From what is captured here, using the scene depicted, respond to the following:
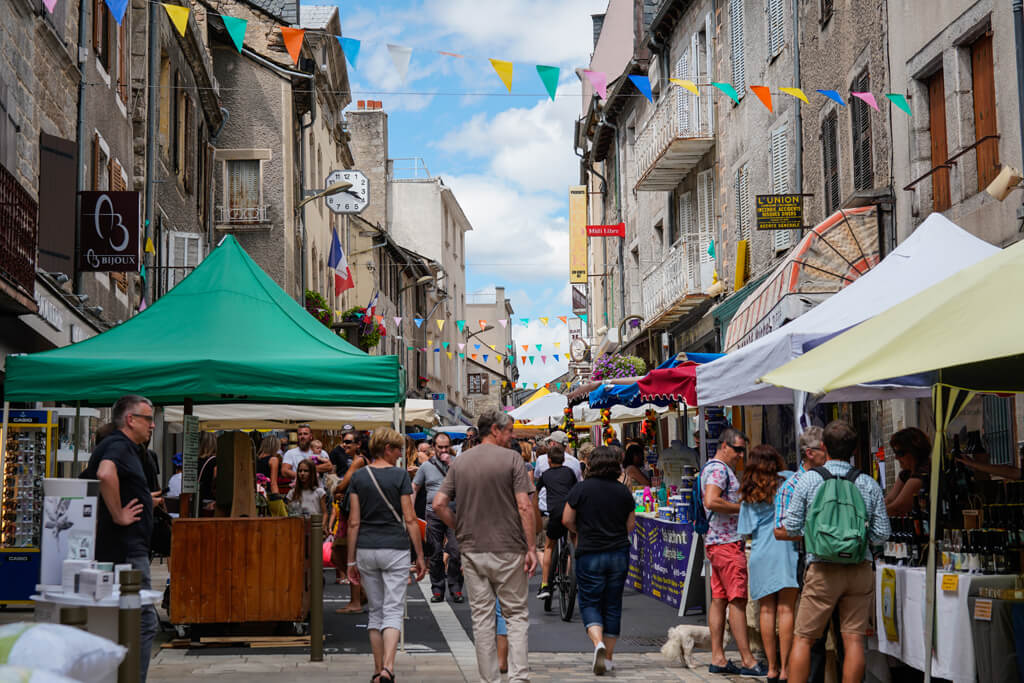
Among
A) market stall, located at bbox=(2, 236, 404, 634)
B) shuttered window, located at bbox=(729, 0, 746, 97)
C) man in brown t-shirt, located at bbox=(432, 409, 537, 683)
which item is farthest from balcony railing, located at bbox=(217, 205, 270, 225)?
man in brown t-shirt, located at bbox=(432, 409, 537, 683)

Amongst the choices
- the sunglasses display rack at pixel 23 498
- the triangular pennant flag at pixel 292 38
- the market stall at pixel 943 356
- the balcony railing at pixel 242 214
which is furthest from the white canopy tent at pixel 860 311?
the balcony railing at pixel 242 214

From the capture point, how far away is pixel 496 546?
8.55 metres

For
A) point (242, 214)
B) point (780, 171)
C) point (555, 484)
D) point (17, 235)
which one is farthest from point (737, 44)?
point (242, 214)

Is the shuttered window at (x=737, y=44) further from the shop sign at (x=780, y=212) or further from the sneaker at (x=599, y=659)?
the sneaker at (x=599, y=659)

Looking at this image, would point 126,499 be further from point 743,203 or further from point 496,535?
point 743,203

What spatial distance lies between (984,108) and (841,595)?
7.63 metres

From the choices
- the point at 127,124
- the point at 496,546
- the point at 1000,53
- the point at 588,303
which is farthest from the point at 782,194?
the point at 588,303

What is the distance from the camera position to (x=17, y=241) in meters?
13.3

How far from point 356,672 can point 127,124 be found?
1461cm

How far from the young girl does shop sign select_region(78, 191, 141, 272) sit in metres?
5.19

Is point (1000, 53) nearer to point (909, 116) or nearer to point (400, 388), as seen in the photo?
point (909, 116)

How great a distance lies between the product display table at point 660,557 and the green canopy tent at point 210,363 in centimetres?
396

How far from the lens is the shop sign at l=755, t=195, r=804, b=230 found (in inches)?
757

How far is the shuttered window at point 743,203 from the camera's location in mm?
22859
